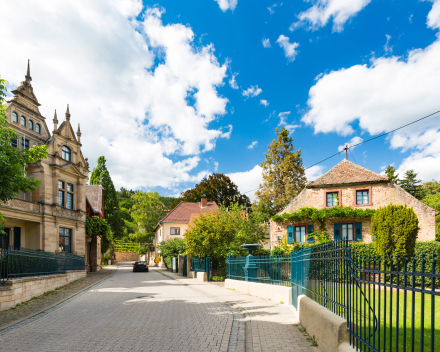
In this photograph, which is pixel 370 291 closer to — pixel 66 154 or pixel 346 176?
pixel 346 176

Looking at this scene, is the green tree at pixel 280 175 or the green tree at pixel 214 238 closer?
the green tree at pixel 214 238

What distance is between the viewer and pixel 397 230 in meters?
16.8

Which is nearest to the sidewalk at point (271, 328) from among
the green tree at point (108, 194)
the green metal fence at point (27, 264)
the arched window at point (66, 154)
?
the green metal fence at point (27, 264)

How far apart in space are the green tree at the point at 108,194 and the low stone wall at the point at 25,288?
3116 centimetres

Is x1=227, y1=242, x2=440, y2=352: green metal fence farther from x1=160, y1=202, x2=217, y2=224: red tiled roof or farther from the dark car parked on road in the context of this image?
x1=160, y1=202, x2=217, y2=224: red tiled roof

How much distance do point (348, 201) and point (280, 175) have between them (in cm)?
1466

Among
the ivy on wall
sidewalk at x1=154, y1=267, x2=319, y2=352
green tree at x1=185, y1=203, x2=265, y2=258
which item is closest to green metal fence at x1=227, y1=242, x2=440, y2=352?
sidewalk at x1=154, y1=267, x2=319, y2=352

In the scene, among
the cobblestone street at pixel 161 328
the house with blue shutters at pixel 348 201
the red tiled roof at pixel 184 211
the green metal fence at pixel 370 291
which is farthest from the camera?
the red tiled roof at pixel 184 211

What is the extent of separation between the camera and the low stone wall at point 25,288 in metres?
11.1

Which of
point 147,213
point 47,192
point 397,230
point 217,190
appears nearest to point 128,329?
point 397,230

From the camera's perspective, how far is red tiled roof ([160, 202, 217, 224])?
48312mm

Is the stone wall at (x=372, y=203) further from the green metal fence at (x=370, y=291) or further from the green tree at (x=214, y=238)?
the green metal fence at (x=370, y=291)

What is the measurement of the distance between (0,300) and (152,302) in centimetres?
484

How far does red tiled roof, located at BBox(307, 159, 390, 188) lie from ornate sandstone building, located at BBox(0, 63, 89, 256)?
64.7ft
